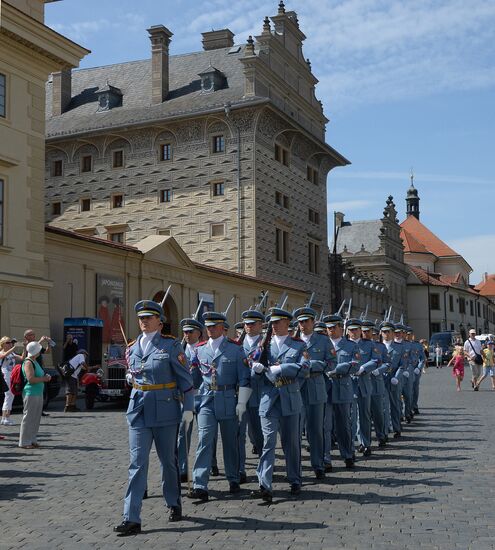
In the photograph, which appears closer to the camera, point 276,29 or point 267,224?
point 267,224

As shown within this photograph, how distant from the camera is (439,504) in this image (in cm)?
806

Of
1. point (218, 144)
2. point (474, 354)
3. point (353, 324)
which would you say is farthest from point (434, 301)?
point (353, 324)

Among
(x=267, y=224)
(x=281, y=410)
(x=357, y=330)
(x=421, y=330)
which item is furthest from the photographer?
(x=421, y=330)

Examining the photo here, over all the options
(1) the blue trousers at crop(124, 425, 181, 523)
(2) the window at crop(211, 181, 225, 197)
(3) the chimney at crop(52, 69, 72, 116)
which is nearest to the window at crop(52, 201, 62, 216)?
(3) the chimney at crop(52, 69, 72, 116)

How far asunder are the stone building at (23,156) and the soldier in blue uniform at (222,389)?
14.6 meters

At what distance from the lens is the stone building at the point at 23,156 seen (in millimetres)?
22906

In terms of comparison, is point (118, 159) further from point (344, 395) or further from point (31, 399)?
point (344, 395)

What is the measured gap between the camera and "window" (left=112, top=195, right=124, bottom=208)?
4633cm

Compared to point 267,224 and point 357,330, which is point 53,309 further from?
point 267,224

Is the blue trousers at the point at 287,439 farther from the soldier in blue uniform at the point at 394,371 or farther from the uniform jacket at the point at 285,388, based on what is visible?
the soldier in blue uniform at the point at 394,371

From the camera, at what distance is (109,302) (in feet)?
97.1

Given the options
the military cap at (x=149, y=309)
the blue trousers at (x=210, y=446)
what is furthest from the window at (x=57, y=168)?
the military cap at (x=149, y=309)

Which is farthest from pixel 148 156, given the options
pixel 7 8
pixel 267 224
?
pixel 7 8

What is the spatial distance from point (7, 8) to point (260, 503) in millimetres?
18034
